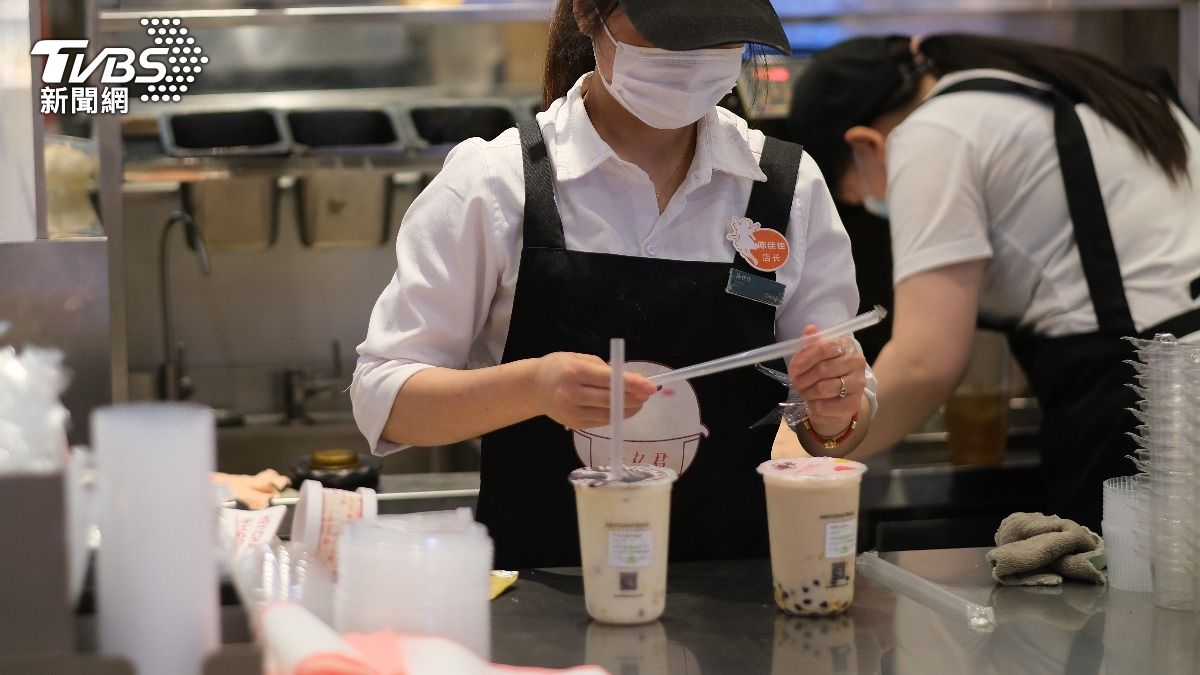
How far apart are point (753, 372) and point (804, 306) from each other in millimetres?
121

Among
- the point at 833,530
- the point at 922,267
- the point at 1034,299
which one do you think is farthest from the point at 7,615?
the point at 1034,299

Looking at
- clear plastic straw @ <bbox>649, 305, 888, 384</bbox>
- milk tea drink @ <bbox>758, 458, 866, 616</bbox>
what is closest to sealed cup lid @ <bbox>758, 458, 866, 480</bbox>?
milk tea drink @ <bbox>758, 458, 866, 616</bbox>

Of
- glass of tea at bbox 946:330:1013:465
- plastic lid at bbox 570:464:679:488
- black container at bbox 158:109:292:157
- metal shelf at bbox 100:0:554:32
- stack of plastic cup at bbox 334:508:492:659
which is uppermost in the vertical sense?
metal shelf at bbox 100:0:554:32

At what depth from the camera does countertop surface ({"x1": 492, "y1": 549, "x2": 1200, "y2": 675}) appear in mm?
1331

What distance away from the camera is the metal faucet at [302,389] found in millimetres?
3473

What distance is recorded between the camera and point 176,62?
337cm

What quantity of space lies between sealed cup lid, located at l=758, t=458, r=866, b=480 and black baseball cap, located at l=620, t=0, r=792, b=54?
0.51 m

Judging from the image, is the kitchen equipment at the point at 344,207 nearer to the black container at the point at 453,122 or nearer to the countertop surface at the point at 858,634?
the black container at the point at 453,122

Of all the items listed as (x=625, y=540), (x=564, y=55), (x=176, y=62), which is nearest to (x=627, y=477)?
(x=625, y=540)

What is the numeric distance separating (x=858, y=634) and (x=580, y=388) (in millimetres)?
396

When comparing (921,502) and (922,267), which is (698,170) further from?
(921,502)

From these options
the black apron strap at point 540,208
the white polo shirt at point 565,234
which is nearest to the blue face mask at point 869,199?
the white polo shirt at point 565,234

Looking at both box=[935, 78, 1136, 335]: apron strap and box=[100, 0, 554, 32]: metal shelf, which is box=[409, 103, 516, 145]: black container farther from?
box=[935, 78, 1136, 335]: apron strap

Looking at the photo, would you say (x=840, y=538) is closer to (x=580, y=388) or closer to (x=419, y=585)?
(x=580, y=388)
